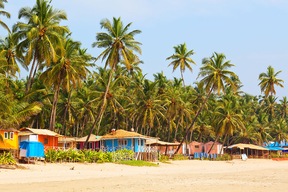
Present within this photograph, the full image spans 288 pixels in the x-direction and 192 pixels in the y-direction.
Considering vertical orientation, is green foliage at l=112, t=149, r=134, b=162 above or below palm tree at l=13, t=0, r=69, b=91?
below

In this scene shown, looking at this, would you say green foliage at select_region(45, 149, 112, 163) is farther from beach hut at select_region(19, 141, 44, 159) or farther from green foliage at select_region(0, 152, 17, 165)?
green foliage at select_region(0, 152, 17, 165)

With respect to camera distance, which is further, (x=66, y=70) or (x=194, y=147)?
(x=194, y=147)

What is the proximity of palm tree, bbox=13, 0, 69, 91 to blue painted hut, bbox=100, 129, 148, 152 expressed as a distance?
35.0 feet

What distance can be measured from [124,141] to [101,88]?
9312 millimetres

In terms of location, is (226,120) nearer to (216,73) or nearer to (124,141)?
(216,73)

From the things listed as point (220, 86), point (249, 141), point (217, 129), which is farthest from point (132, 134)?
point (249, 141)

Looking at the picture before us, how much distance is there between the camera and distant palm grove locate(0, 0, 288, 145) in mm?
39094

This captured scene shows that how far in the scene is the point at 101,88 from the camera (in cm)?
5150

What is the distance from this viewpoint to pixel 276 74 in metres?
84.4

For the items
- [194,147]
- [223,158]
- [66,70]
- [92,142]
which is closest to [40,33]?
[66,70]

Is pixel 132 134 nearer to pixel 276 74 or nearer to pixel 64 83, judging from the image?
pixel 64 83

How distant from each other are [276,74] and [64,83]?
55.2 metres

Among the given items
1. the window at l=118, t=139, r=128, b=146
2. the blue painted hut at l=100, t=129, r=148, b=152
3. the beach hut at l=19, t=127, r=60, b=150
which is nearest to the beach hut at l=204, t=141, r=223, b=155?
the blue painted hut at l=100, t=129, r=148, b=152

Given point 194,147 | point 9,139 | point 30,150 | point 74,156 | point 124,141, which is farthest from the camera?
point 194,147
